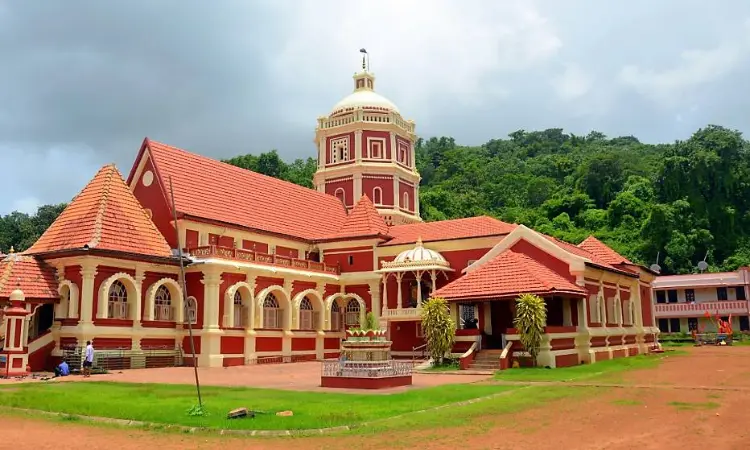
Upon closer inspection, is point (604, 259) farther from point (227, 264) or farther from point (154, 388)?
point (154, 388)

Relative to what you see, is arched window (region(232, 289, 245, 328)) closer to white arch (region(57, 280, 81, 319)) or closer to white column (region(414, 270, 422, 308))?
white arch (region(57, 280, 81, 319))

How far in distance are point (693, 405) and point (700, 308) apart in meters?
39.2

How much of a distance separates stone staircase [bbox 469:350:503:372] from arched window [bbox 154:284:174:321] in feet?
41.6

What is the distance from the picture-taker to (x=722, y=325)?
4219cm

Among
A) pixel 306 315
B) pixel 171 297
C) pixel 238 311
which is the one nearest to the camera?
pixel 171 297

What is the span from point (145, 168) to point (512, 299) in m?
17.8

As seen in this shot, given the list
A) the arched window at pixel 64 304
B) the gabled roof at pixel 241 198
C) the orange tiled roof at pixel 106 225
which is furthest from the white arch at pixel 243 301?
the arched window at pixel 64 304

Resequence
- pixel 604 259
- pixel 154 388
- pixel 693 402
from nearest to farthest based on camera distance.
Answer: pixel 693 402 → pixel 154 388 → pixel 604 259

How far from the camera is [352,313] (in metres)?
35.5

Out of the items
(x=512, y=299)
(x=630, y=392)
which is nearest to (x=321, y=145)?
(x=512, y=299)

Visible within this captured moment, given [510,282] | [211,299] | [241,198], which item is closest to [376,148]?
[241,198]

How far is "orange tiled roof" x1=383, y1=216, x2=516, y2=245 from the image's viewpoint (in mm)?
33719

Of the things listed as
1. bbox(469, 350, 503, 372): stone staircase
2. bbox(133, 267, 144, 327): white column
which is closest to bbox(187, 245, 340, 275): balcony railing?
bbox(133, 267, 144, 327): white column

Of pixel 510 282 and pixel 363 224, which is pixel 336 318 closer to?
pixel 363 224
